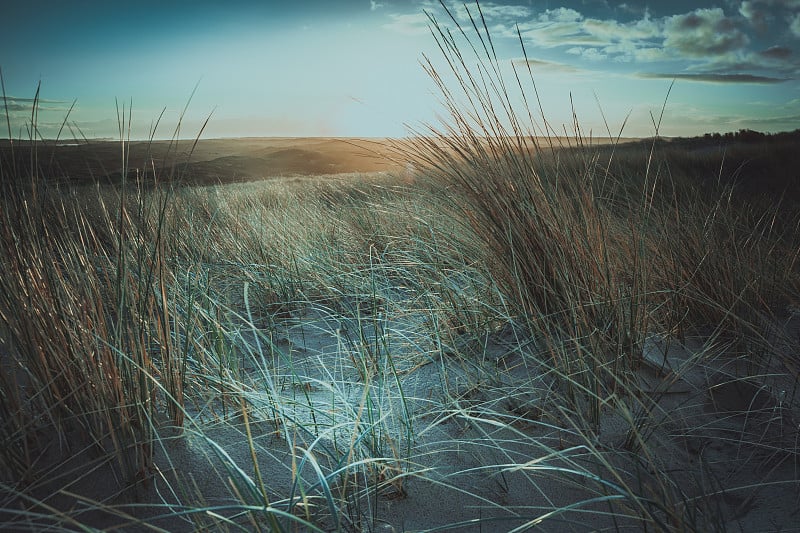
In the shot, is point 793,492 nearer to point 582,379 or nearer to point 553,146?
point 582,379

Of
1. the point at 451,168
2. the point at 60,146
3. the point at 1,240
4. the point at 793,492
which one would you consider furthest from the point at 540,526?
the point at 60,146

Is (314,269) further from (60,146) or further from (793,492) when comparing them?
(793,492)

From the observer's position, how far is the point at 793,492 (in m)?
1.05

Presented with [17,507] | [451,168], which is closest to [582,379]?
[451,168]

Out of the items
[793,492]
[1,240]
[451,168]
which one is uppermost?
[451,168]

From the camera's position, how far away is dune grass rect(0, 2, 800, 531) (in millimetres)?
968

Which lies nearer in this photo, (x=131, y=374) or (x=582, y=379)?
(x=131, y=374)

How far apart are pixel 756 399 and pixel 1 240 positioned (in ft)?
6.47

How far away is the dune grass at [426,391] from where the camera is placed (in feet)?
3.18

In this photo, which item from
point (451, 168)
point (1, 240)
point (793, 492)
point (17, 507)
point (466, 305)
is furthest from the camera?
point (466, 305)

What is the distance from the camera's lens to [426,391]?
4.75 ft

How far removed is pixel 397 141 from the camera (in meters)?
1.90

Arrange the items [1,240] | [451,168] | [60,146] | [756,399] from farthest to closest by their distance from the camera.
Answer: [451,168], [60,146], [756,399], [1,240]

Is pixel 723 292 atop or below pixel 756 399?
atop
